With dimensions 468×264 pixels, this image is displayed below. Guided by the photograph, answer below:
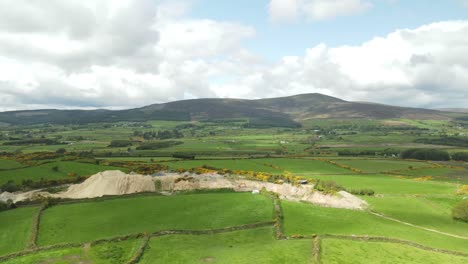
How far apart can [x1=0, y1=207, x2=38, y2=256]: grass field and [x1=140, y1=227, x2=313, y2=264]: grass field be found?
22.5 m

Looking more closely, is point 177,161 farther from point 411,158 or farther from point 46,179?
point 411,158

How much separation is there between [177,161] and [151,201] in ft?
217

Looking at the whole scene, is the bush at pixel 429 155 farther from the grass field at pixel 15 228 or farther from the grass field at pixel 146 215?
the grass field at pixel 15 228

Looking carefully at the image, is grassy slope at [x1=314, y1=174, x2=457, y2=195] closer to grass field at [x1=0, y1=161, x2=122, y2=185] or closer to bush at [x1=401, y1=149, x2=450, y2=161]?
bush at [x1=401, y1=149, x2=450, y2=161]

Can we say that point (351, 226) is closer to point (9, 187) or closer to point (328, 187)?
point (328, 187)

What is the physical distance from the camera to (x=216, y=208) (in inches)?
2854

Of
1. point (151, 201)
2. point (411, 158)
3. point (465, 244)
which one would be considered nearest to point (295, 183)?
point (151, 201)

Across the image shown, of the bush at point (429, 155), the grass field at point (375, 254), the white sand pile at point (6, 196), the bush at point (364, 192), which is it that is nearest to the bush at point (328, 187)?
the bush at point (364, 192)

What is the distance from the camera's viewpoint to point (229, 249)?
2052 inches

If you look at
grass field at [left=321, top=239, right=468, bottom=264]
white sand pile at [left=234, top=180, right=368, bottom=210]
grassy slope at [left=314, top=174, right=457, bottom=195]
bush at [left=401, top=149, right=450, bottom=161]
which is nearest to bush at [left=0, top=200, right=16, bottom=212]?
white sand pile at [left=234, top=180, right=368, bottom=210]

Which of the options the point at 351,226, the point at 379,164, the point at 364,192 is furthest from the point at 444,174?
the point at 351,226

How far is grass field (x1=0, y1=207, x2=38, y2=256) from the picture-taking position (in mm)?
55250

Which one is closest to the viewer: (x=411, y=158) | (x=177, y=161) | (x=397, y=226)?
(x=397, y=226)

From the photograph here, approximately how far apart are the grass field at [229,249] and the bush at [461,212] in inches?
1543
